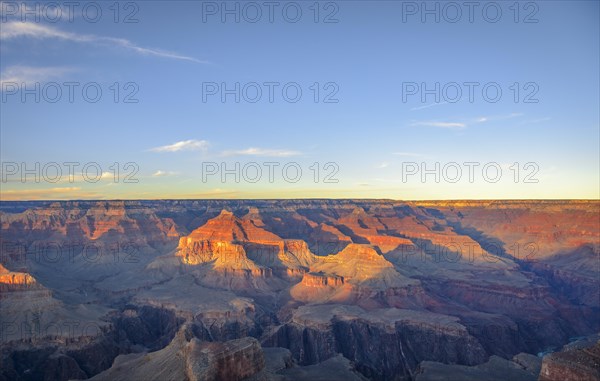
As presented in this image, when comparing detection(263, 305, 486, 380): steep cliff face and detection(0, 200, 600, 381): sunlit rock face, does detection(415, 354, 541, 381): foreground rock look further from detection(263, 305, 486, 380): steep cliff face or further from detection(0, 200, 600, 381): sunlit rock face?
detection(263, 305, 486, 380): steep cliff face

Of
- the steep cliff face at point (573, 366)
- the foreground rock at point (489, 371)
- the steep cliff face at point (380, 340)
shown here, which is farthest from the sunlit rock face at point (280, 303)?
the foreground rock at point (489, 371)

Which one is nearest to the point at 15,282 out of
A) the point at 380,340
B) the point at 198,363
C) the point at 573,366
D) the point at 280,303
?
the point at 280,303

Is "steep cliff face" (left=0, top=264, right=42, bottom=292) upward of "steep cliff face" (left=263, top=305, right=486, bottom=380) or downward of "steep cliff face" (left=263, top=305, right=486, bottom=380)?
upward

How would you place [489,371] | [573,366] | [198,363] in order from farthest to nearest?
Answer: [489,371] < [198,363] < [573,366]

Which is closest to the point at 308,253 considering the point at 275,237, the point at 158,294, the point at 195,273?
the point at 275,237

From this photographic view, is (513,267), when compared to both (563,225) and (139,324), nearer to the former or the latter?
(563,225)

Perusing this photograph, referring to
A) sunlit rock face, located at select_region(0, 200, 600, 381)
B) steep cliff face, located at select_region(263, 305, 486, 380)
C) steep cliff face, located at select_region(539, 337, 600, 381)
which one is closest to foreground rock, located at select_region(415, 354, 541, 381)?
sunlit rock face, located at select_region(0, 200, 600, 381)

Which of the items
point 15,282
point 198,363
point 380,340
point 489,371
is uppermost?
point 198,363

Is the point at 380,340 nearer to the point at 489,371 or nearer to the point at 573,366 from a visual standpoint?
the point at 489,371
